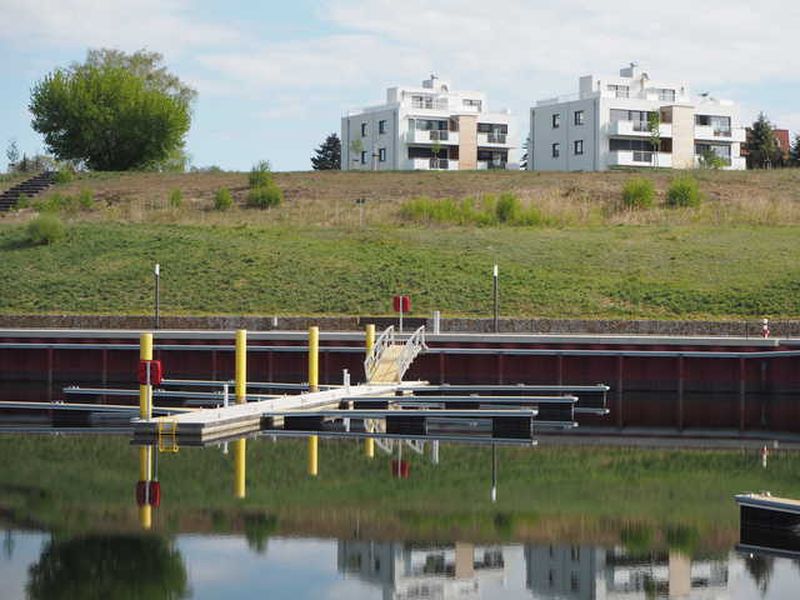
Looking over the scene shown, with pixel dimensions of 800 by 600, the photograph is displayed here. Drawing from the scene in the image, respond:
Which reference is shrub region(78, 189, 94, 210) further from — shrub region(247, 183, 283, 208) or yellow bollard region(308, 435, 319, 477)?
yellow bollard region(308, 435, 319, 477)

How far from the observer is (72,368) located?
170ft

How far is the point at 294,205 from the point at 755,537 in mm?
64552

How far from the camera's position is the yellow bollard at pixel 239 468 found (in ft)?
87.4

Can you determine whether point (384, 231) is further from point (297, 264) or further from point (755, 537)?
point (755, 537)

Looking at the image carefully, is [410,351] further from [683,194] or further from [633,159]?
[633,159]

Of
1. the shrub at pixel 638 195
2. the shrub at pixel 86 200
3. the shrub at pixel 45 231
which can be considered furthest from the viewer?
the shrub at pixel 86 200

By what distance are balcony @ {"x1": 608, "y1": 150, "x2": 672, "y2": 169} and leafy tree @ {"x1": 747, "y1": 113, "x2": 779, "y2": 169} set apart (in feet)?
46.6

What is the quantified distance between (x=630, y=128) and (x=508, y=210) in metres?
39.7

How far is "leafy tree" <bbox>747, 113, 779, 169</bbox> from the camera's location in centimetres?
12825

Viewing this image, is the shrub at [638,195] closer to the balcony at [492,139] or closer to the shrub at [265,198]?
the shrub at [265,198]

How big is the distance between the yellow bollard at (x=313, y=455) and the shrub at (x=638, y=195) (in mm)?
51806

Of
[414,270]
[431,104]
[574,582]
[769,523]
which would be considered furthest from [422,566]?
[431,104]

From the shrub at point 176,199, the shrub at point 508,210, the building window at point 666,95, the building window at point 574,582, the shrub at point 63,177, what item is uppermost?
the building window at point 666,95

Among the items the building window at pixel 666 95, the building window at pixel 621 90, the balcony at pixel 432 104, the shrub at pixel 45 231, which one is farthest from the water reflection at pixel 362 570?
the balcony at pixel 432 104
